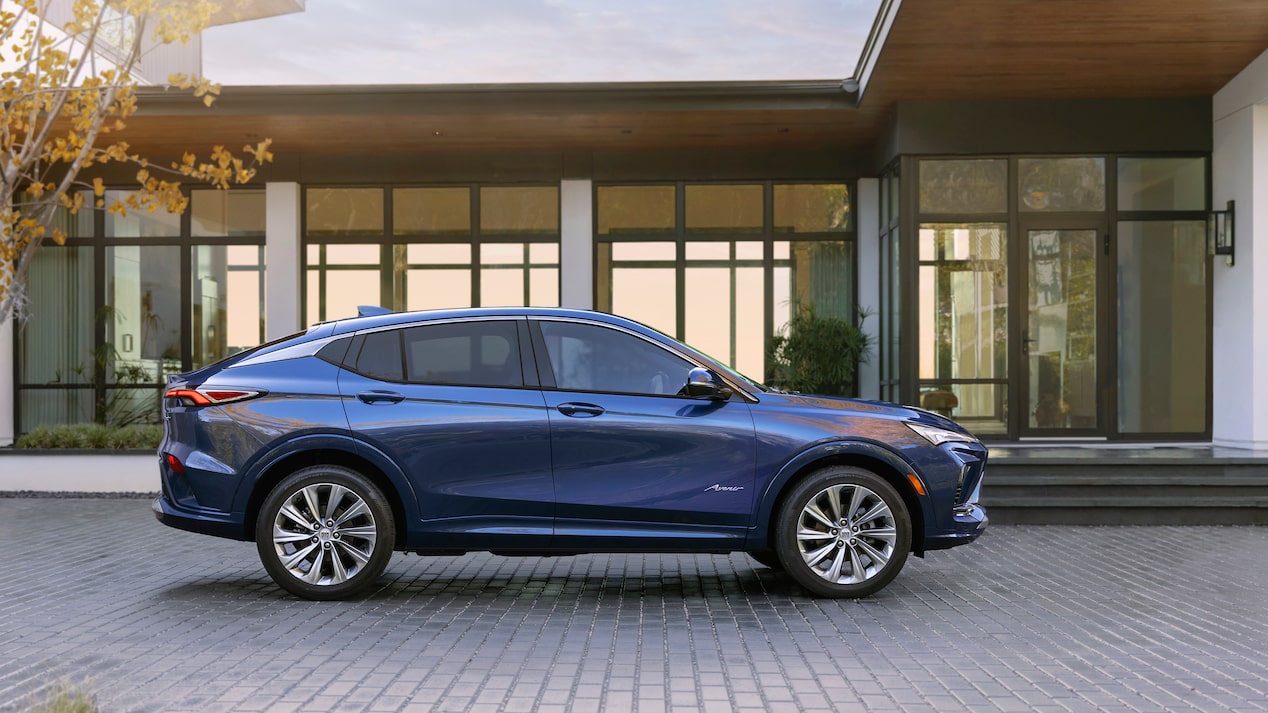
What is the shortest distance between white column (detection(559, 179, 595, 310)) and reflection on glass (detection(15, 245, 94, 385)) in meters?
7.07

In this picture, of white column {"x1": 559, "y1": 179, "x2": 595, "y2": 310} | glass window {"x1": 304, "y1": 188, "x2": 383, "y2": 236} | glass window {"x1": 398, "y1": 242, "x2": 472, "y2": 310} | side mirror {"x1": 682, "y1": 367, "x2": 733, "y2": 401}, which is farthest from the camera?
glass window {"x1": 304, "y1": 188, "x2": 383, "y2": 236}

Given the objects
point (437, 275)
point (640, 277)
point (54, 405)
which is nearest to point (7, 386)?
point (54, 405)

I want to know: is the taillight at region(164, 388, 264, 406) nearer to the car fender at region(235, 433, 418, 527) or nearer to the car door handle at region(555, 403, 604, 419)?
the car fender at region(235, 433, 418, 527)

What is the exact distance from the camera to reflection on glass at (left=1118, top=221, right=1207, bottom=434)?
14.8 metres

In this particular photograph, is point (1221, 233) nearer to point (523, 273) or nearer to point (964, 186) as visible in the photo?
point (964, 186)

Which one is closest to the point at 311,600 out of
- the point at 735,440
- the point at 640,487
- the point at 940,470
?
the point at 640,487

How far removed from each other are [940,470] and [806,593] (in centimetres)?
113

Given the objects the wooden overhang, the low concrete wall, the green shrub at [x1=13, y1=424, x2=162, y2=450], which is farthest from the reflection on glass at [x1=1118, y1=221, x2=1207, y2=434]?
the green shrub at [x1=13, y1=424, x2=162, y2=450]

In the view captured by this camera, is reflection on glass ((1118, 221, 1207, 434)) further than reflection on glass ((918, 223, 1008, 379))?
No

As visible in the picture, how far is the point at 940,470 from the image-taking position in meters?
7.37

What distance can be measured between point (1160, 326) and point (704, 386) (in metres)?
9.73

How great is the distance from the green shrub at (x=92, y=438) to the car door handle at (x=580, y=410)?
9055 millimetres

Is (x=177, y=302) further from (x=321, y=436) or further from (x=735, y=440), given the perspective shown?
(x=735, y=440)

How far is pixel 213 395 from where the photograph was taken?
7.25 metres
